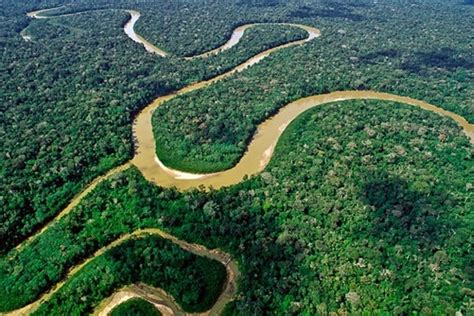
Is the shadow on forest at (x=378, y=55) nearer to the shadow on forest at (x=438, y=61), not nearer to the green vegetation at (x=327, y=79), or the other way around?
the green vegetation at (x=327, y=79)

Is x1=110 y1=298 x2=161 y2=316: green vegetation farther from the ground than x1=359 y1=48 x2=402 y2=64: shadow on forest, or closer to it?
closer to it

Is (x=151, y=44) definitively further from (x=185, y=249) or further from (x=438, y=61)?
(x=185, y=249)

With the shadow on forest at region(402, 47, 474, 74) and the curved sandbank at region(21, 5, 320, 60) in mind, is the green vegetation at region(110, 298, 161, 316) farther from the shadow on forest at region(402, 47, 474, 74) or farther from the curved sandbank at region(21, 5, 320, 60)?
the shadow on forest at region(402, 47, 474, 74)

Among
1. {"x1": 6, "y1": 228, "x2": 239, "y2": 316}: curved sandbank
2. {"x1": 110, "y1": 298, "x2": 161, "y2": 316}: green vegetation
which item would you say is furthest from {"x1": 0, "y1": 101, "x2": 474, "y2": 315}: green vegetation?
{"x1": 110, "y1": 298, "x2": 161, "y2": 316}: green vegetation

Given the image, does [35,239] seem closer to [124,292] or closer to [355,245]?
[124,292]

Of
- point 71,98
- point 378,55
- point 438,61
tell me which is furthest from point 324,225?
point 438,61

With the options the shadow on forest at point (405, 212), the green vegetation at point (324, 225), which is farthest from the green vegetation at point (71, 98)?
the shadow on forest at point (405, 212)
